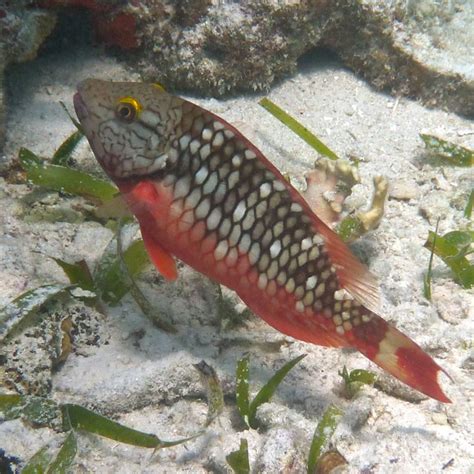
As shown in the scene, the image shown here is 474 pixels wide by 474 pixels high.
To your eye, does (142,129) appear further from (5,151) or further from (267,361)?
(5,151)

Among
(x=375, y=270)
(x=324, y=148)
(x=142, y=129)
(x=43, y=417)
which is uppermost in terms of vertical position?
(x=142, y=129)

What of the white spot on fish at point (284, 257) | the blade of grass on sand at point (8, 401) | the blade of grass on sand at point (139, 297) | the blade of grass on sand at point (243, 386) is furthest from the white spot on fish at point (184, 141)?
the blade of grass on sand at point (8, 401)

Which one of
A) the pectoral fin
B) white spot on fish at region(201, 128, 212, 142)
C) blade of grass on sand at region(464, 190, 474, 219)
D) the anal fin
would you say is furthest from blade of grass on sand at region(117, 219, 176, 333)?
blade of grass on sand at region(464, 190, 474, 219)

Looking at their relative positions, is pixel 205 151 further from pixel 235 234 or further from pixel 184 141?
pixel 235 234

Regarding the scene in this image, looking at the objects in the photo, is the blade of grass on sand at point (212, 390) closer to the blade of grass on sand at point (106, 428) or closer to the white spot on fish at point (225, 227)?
the blade of grass on sand at point (106, 428)

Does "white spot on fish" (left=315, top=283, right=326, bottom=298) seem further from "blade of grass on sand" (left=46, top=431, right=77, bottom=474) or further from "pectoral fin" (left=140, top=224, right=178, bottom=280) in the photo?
"blade of grass on sand" (left=46, top=431, right=77, bottom=474)

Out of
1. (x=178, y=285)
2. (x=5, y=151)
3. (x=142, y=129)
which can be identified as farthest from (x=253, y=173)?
(x=5, y=151)

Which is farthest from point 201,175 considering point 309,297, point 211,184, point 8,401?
point 8,401
